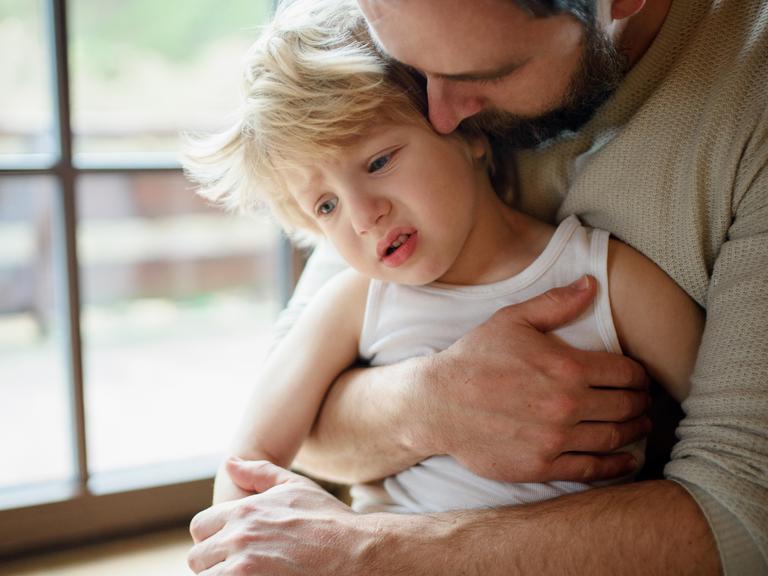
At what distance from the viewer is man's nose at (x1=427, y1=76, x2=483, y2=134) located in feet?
3.90

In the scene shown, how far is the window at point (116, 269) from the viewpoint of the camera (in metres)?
1.56

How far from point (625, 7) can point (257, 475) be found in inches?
35.7

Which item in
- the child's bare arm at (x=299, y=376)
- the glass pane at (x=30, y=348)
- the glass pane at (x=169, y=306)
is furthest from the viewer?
the glass pane at (x=169, y=306)

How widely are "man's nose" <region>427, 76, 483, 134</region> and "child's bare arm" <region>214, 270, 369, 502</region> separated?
0.33m

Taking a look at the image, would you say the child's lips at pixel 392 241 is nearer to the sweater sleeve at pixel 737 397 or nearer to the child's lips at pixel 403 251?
the child's lips at pixel 403 251

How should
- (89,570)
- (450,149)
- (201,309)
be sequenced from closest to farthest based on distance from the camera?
(450,149) < (89,570) < (201,309)

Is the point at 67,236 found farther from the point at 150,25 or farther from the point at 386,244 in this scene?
the point at 150,25

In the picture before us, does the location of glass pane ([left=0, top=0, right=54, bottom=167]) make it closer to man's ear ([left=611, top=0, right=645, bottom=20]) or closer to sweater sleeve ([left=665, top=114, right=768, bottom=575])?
man's ear ([left=611, top=0, right=645, bottom=20])

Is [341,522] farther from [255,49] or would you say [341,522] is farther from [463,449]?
[255,49]

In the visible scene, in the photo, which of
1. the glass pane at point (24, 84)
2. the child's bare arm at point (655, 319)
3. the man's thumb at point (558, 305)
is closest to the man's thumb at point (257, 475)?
the man's thumb at point (558, 305)

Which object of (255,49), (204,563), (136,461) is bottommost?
(136,461)

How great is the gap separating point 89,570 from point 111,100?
1312mm

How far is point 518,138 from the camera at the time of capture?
53.4 inches

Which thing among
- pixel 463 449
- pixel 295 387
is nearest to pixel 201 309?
pixel 295 387
